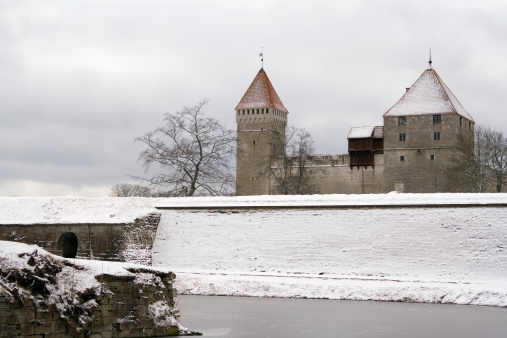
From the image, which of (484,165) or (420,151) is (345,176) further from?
(484,165)

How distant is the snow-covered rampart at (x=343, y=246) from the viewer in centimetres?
2230

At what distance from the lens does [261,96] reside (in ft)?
185

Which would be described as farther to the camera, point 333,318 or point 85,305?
point 333,318

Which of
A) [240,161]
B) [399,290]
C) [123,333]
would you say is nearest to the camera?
[123,333]

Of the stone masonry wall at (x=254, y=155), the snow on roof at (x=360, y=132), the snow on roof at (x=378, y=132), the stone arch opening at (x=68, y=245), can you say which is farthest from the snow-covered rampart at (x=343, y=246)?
the snow on roof at (x=378, y=132)

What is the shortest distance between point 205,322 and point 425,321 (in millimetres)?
4855

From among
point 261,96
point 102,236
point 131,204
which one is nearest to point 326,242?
point 131,204

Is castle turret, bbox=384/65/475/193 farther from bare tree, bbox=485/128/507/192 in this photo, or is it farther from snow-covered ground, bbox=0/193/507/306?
snow-covered ground, bbox=0/193/507/306

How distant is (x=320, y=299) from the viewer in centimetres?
2150

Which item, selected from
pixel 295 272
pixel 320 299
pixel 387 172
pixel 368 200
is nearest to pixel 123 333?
pixel 320 299

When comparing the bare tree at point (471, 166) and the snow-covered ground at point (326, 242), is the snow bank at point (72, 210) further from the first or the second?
the bare tree at point (471, 166)

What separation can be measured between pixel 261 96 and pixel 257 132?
305cm

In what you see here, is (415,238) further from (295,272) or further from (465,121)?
(465,121)

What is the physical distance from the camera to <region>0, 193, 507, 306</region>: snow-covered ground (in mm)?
22422
